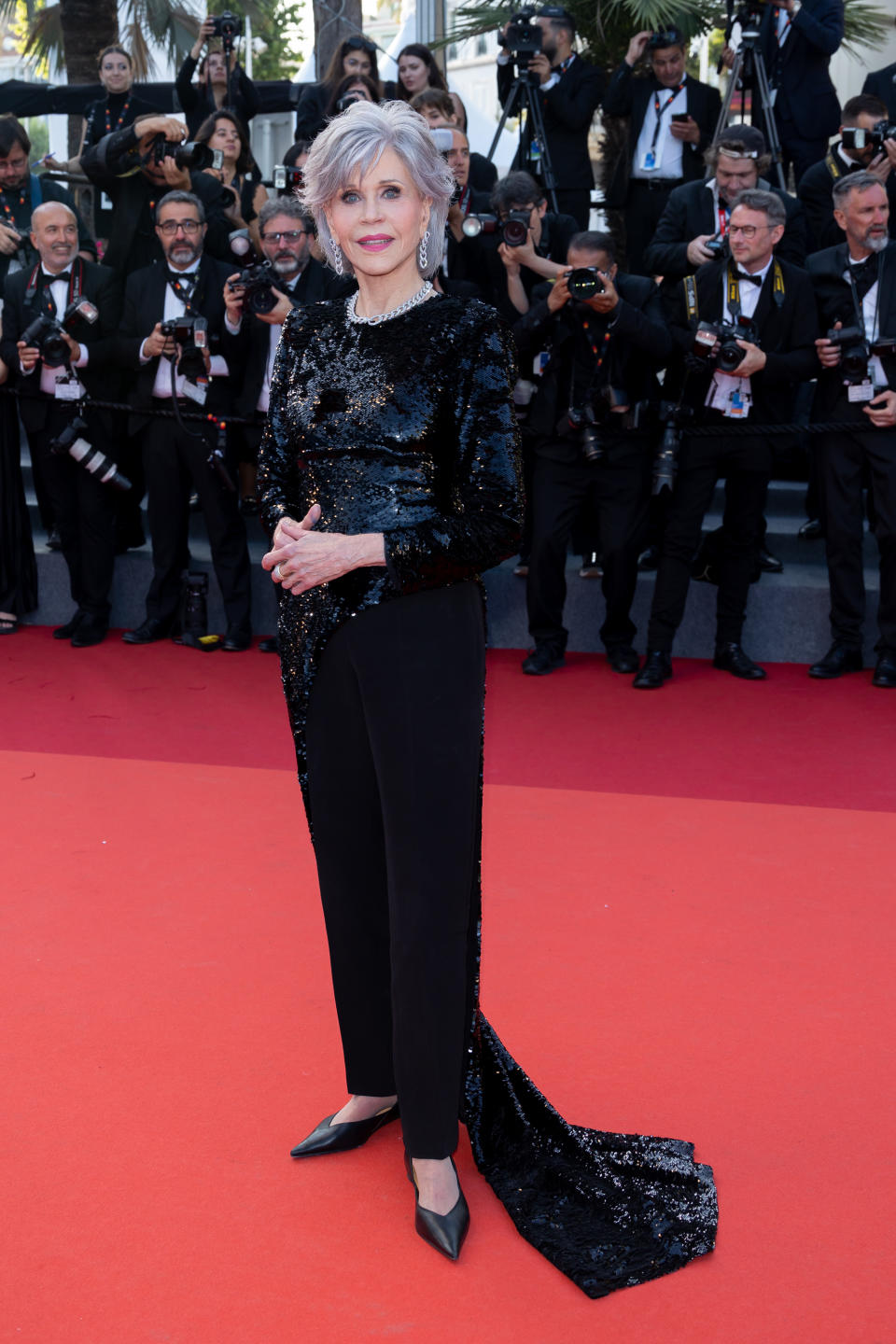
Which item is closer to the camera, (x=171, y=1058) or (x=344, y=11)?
(x=171, y=1058)

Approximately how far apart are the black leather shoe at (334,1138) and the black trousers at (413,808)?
0.24 m

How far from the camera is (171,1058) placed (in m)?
2.60

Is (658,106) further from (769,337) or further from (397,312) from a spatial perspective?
(397,312)

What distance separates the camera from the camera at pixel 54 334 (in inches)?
224

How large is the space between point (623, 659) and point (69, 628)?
2.40 meters

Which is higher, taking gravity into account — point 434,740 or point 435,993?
point 434,740

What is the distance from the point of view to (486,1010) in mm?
2795

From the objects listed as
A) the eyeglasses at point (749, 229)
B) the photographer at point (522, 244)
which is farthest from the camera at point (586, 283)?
the eyeglasses at point (749, 229)

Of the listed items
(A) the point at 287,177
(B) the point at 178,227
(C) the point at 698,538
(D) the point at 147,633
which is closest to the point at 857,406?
(C) the point at 698,538

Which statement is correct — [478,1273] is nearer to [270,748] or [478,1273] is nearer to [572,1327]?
[572,1327]

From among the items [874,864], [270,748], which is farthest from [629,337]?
[874,864]

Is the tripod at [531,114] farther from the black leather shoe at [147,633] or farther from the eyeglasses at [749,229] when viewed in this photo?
the black leather shoe at [147,633]

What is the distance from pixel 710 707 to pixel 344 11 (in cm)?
570

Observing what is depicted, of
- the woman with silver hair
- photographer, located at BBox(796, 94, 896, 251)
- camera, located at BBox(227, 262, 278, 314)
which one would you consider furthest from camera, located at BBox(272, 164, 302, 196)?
the woman with silver hair
